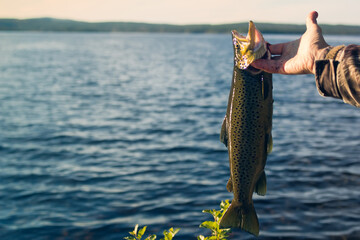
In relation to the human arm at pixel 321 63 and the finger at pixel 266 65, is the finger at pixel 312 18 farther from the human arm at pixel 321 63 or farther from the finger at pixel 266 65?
the finger at pixel 266 65

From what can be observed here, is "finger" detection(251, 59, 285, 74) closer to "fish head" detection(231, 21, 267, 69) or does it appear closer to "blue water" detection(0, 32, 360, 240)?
"fish head" detection(231, 21, 267, 69)

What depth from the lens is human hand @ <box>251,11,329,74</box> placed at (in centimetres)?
418

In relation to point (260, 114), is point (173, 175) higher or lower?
lower

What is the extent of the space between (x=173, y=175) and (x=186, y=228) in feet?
12.8

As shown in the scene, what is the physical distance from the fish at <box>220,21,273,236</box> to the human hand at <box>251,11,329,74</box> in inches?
3.9

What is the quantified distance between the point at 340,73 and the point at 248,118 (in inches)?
39.0

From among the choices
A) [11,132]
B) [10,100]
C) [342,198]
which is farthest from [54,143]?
[10,100]

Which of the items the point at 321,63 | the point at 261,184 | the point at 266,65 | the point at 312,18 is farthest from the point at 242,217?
the point at 312,18

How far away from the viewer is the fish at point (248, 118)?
4105 mm

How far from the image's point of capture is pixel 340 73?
3.75m

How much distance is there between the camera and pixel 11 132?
68.3ft

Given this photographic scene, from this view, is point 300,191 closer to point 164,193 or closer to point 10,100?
point 164,193

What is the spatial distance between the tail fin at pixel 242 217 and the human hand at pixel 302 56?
5.06 ft

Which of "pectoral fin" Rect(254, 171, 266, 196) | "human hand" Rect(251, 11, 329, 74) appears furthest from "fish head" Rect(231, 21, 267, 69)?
"pectoral fin" Rect(254, 171, 266, 196)
